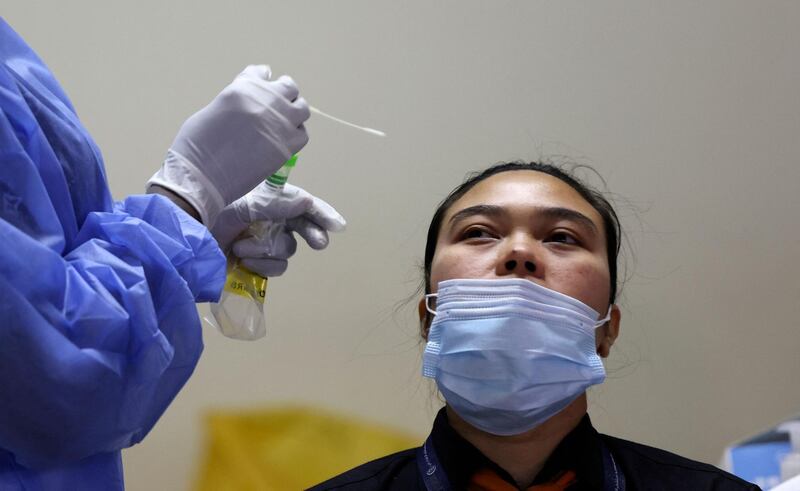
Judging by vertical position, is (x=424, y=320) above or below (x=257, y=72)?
below

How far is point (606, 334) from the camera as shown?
1547 millimetres

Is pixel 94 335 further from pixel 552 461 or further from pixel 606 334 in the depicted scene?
pixel 606 334

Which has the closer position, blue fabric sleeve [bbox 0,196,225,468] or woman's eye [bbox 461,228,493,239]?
blue fabric sleeve [bbox 0,196,225,468]

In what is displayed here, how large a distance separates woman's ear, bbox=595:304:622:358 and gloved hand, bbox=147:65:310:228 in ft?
2.20

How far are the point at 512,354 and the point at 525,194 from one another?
0.38 meters

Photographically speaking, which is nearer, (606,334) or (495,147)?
(606,334)

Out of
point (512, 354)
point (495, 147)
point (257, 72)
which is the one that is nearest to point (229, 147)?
point (257, 72)

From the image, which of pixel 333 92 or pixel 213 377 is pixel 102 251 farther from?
pixel 333 92

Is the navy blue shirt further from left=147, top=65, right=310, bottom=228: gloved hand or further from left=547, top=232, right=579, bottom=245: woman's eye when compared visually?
left=147, top=65, right=310, bottom=228: gloved hand

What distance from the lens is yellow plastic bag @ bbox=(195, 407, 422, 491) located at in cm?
192

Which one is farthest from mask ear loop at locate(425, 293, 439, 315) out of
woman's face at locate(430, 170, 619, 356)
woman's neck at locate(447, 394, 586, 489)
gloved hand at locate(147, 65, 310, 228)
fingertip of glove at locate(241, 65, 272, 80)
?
fingertip of glove at locate(241, 65, 272, 80)

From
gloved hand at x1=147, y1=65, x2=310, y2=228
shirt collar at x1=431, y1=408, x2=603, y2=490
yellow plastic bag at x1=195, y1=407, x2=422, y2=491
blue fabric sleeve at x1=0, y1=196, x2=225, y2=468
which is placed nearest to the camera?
blue fabric sleeve at x1=0, y1=196, x2=225, y2=468

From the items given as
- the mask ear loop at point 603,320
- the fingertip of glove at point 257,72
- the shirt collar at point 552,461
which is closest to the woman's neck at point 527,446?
the shirt collar at point 552,461

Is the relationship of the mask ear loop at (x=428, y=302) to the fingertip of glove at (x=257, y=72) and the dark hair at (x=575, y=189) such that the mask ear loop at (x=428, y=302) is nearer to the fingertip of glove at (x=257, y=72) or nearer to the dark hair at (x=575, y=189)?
the dark hair at (x=575, y=189)
